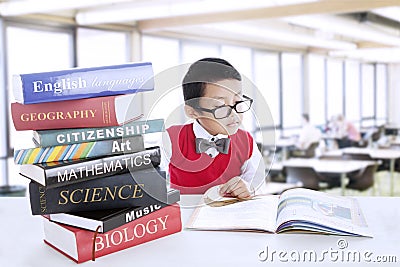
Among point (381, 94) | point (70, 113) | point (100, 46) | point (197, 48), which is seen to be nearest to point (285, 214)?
point (70, 113)

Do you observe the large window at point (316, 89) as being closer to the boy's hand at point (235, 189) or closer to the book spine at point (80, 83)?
the boy's hand at point (235, 189)

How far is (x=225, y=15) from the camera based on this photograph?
21.3 feet

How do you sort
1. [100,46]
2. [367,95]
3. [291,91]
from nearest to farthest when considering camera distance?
[100,46], [291,91], [367,95]

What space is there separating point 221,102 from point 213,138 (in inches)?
3.7

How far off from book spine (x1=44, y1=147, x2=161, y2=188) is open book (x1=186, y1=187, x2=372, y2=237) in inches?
7.4

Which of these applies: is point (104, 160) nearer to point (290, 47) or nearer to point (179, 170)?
point (179, 170)

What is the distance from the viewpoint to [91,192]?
1.05 metres

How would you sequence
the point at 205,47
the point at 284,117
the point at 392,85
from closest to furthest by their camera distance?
the point at 205,47 < the point at 284,117 < the point at 392,85

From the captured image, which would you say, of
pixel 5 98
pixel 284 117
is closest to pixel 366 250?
pixel 5 98

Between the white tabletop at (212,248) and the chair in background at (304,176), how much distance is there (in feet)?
15.1

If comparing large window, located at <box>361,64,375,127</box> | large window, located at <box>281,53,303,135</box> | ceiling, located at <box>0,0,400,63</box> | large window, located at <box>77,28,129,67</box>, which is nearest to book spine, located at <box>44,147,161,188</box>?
ceiling, located at <box>0,0,400,63</box>

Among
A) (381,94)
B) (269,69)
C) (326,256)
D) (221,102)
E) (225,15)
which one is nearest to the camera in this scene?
(326,256)

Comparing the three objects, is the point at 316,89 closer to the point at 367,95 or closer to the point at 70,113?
the point at 367,95

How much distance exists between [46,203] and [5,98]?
5.70 meters
